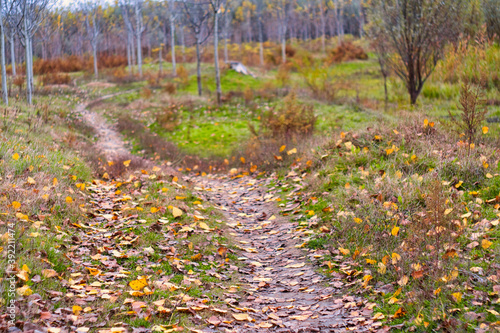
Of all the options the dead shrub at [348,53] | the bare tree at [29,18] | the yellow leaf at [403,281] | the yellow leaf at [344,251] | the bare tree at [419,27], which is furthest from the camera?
the dead shrub at [348,53]

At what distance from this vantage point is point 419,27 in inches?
439

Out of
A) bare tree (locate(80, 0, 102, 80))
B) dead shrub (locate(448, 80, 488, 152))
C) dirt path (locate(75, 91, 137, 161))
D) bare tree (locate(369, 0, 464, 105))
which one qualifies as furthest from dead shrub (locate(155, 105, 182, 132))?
bare tree (locate(80, 0, 102, 80))

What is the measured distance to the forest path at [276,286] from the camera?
3.28 meters

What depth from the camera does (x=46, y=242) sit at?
12.9 feet

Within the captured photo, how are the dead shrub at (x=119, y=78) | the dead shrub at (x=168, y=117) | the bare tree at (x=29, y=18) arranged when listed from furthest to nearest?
the dead shrub at (x=119, y=78), the dead shrub at (x=168, y=117), the bare tree at (x=29, y=18)

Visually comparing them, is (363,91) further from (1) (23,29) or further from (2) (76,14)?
(2) (76,14)

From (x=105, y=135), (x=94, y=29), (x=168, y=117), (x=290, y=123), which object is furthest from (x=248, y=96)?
(x=94, y=29)

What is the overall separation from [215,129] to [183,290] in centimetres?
1071

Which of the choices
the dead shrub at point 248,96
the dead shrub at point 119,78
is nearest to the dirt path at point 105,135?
the dead shrub at point 248,96

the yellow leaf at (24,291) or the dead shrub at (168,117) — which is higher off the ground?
the dead shrub at (168,117)

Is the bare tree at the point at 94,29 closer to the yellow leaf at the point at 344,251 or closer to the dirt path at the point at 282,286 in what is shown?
the dirt path at the point at 282,286

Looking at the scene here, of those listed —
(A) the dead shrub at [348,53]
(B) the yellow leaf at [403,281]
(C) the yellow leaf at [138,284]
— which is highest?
(A) the dead shrub at [348,53]

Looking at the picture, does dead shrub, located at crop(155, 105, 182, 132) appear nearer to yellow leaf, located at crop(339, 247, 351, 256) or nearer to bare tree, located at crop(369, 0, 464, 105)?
bare tree, located at crop(369, 0, 464, 105)

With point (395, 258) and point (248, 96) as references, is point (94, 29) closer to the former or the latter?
point (248, 96)
